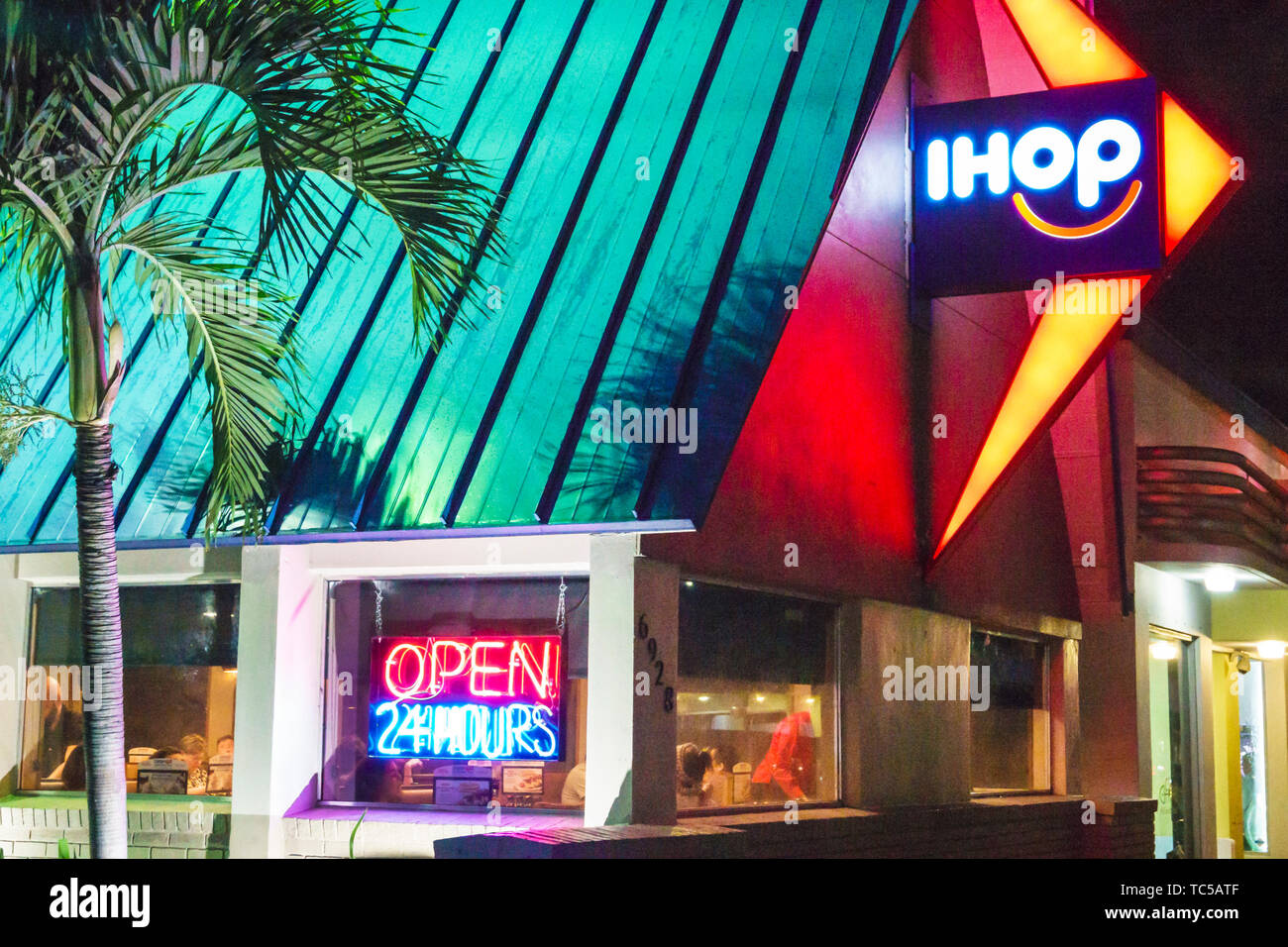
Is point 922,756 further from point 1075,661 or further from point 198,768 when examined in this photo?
point 198,768

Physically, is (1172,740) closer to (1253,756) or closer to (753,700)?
(1253,756)

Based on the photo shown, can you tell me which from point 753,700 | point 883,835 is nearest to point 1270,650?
point 883,835

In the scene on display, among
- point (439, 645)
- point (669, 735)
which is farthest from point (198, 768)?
point (669, 735)

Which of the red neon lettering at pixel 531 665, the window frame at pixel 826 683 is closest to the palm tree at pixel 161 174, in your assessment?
the red neon lettering at pixel 531 665

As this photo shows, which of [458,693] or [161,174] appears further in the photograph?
[458,693]

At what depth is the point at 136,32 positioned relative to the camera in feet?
27.8

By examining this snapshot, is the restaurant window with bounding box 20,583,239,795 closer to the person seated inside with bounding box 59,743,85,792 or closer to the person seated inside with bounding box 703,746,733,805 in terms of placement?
the person seated inside with bounding box 59,743,85,792

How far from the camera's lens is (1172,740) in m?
22.2

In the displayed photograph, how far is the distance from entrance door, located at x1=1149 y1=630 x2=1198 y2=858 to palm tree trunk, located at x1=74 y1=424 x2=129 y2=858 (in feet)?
52.7

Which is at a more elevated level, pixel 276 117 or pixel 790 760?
pixel 276 117

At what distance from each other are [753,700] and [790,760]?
0.85m

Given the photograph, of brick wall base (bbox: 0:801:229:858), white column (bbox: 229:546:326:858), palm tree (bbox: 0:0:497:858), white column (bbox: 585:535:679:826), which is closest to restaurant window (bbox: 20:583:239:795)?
brick wall base (bbox: 0:801:229:858)

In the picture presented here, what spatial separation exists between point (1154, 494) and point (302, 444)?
1328cm
